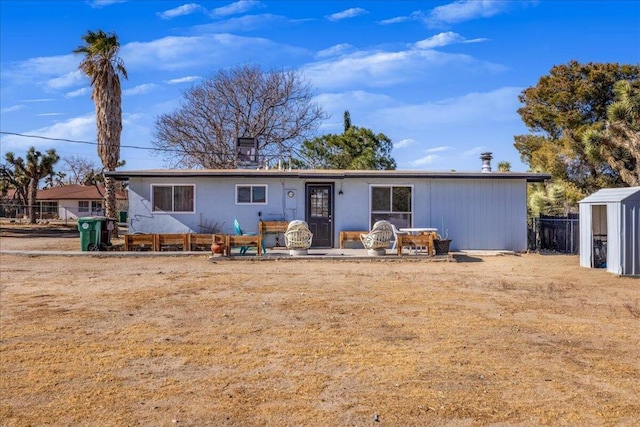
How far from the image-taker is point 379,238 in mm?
14328

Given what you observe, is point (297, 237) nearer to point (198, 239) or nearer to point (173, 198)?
point (198, 239)

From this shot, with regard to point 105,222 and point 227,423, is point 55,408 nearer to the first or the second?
point 227,423

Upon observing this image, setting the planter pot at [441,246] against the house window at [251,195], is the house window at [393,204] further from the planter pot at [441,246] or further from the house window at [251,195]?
the house window at [251,195]

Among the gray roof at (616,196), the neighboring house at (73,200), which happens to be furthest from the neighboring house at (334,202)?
the neighboring house at (73,200)

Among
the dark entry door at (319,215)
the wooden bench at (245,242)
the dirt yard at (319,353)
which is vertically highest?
the dark entry door at (319,215)

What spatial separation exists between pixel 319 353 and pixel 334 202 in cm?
1151

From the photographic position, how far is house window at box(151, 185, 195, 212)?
16.8 metres

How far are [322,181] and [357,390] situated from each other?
12.7m

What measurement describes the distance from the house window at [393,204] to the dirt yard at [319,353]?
6.49m

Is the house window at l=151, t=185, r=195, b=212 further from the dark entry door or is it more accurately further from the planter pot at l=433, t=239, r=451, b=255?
the planter pot at l=433, t=239, r=451, b=255

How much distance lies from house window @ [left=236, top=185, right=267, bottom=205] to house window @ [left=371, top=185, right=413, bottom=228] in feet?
11.8

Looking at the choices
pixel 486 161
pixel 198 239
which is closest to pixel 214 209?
pixel 198 239

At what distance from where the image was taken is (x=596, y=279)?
10570 mm

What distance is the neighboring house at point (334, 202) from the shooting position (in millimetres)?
16344
